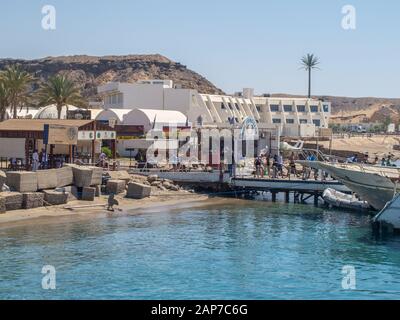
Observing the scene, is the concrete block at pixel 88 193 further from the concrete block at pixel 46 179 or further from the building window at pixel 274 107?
the building window at pixel 274 107

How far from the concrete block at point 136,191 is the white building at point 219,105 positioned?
76.0 feet

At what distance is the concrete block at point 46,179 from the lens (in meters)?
34.8

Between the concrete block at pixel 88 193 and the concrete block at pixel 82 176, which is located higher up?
A: the concrete block at pixel 82 176

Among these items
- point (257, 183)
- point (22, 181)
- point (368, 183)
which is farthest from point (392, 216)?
point (22, 181)

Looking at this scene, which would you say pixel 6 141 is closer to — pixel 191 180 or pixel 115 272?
pixel 191 180

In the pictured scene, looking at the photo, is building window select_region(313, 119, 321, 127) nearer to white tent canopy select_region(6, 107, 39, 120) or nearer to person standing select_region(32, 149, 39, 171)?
white tent canopy select_region(6, 107, 39, 120)


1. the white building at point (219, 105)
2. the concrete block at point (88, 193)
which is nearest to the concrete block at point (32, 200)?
the concrete block at point (88, 193)

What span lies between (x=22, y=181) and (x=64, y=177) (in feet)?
10.8

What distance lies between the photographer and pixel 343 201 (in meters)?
40.4

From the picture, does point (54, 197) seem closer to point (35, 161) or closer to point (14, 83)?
point (35, 161)

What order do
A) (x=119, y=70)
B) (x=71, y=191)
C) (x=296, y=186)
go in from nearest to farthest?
1. (x=71, y=191)
2. (x=296, y=186)
3. (x=119, y=70)

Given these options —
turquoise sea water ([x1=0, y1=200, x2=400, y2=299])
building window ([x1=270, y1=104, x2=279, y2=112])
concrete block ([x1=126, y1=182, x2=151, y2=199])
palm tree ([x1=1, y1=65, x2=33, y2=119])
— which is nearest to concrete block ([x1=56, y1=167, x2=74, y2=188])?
concrete block ([x1=126, y1=182, x2=151, y2=199])

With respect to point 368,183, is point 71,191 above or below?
below

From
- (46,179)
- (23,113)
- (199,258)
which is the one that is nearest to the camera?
(199,258)
